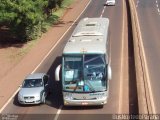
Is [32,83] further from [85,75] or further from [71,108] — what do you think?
[85,75]

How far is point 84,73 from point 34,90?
4.09 meters

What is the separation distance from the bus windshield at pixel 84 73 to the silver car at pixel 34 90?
→ 2.56 metres

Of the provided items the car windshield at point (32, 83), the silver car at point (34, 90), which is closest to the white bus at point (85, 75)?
the silver car at point (34, 90)

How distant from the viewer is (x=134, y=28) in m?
47.0

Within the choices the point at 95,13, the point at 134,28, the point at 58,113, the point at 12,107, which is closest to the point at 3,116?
the point at 12,107

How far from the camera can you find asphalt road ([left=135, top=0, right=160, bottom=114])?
28891 mm

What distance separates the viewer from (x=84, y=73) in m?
25.5

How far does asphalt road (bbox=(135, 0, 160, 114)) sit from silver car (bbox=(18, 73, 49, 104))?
6.93 metres

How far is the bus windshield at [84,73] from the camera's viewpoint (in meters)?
25.3

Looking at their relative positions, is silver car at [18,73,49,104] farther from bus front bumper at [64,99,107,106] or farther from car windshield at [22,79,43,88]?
bus front bumper at [64,99,107,106]

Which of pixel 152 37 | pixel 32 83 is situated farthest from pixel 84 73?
pixel 152 37

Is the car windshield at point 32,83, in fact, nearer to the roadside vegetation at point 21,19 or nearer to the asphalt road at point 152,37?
the asphalt road at point 152,37

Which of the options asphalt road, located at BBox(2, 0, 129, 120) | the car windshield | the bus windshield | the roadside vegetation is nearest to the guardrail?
asphalt road, located at BBox(2, 0, 129, 120)

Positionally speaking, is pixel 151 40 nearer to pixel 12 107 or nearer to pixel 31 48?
pixel 31 48
